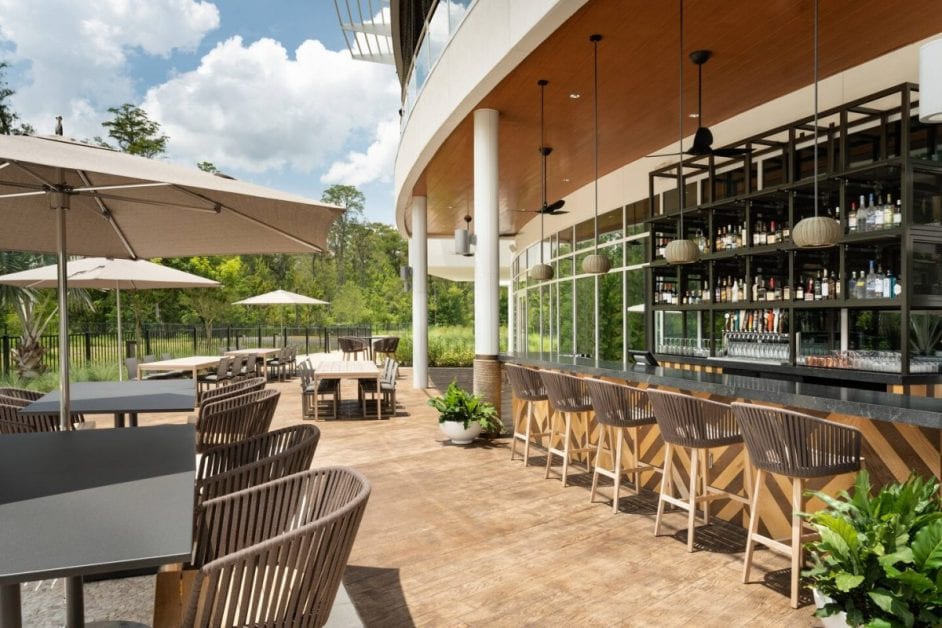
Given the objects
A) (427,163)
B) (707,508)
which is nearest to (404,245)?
(427,163)

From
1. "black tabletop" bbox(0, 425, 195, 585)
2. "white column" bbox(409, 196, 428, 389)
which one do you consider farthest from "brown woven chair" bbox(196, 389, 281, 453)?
Result: "white column" bbox(409, 196, 428, 389)

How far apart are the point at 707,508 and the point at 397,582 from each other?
2.38 metres

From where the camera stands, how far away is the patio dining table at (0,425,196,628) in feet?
5.22

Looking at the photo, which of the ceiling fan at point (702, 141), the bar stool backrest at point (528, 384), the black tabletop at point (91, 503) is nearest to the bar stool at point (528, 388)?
the bar stool backrest at point (528, 384)

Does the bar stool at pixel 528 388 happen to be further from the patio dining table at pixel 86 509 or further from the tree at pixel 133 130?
the tree at pixel 133 130

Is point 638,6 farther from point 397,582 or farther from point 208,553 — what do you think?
point 208,553

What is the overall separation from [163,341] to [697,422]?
1996cm

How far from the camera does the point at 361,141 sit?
362 feet

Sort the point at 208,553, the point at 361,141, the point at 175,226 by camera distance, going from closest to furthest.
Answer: the point at 208,553
the point at 175,226
the point at 361,141

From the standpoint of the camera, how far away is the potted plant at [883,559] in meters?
2.27

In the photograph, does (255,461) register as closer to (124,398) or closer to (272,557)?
(272,557)

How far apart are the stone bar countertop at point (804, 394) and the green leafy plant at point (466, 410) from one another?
1942 millimetres

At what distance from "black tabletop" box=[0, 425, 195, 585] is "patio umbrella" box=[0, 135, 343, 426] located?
83 centimetres

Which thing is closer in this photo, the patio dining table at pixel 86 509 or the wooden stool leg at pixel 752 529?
the patio dining table at pixel 86 509
